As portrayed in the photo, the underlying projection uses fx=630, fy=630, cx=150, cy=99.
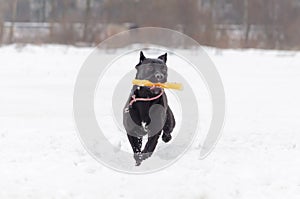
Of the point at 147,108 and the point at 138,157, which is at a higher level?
the point at 147,108

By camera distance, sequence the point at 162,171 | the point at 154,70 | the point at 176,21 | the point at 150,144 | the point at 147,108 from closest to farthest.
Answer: the point at 154,70
the point at 147,108
the point at 150,144
the point at 162,171
the point at 176,21

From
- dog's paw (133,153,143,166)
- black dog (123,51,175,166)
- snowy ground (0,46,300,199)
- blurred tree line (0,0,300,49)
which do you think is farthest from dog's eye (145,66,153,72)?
blurred tree line (0,0,300,49)

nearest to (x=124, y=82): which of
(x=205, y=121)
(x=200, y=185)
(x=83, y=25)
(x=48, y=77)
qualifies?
(x=205, y=121)

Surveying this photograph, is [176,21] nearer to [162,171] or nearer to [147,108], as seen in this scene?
[162,171]

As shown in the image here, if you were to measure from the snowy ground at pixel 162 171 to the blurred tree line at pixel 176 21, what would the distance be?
75.3ft

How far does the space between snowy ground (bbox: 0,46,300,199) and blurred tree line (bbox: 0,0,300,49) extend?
23.0m

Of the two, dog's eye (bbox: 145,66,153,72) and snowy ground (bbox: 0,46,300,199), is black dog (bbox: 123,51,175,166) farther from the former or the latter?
snowy ground (bbox: 0,46,300,199)

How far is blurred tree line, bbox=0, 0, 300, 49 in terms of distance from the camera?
3862 centimetres

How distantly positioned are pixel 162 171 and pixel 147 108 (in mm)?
875

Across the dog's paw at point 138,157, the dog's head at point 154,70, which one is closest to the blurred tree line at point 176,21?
the dog's paw at point 138,157

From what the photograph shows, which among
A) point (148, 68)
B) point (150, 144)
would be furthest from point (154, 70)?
point (150, 144)

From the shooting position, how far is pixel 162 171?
638 cm

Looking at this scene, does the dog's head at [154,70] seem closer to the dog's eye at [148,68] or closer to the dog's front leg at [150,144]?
the dog's eye at [148,68]

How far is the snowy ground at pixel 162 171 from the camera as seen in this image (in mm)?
5828
